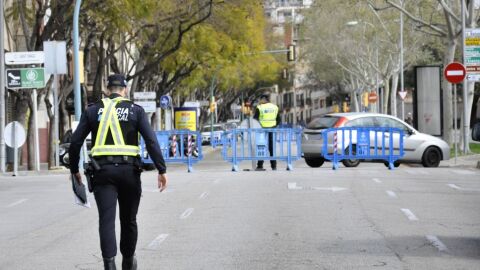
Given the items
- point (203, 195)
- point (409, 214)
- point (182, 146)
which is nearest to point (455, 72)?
point (182, 146)

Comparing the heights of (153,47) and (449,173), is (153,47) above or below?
above

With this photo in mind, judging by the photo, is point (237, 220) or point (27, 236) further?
point (237, 220)

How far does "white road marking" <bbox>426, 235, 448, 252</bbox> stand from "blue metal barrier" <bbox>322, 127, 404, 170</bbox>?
12776 mm

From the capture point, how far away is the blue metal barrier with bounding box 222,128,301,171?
940 inches

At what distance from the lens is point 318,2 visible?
143 ft

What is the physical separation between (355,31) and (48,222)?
53.6 metres

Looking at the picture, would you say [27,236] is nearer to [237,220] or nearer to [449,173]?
[237,220]

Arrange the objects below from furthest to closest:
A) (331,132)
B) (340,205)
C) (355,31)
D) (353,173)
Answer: (355,31) → (331,132) → (353,173) → (340,205)

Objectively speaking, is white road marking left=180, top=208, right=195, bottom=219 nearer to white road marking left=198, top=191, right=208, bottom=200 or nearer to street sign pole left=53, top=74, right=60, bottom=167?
white road marking left=198, top=191, right=208, bottom=200

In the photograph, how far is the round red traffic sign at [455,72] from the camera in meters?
27.2

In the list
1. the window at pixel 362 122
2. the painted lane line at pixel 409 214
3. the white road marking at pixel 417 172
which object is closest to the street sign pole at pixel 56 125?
the window at pixel 362 122

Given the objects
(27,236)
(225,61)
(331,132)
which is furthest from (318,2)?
(27,236)

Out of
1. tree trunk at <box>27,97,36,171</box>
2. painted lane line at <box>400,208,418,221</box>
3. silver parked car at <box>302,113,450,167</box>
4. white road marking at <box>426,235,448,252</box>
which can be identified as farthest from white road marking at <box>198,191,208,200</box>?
tree trunk at <box>27,97,36,171</box>

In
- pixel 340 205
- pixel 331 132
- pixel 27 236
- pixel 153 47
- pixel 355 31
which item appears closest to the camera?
pixel 27 236
